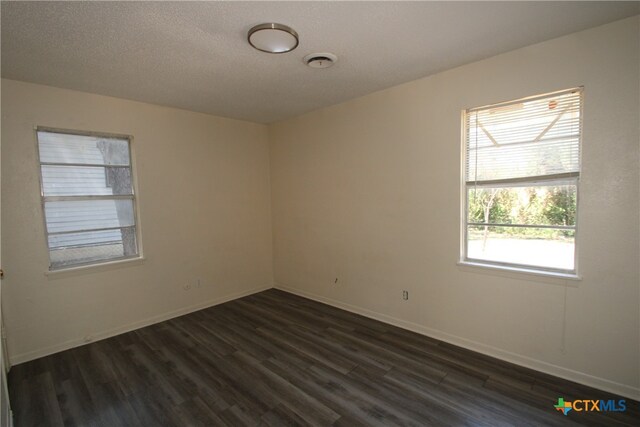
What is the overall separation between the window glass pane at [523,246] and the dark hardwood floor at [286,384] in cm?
91

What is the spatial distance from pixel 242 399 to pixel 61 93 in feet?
11.1

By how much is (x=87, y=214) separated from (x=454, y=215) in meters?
3.83

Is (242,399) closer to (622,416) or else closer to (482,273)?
(482,273)

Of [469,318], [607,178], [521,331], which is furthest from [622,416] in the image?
[607,178]

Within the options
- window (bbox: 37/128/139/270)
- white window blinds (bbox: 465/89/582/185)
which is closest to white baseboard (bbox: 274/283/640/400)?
white window blinds (bbox: 465/89/582/185)

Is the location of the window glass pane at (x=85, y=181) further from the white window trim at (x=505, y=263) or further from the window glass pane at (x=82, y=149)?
the white window trim at (x=505, y=263)

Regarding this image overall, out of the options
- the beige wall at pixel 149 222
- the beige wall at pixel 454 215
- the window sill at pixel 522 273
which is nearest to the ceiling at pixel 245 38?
the beige wall at pixel 454 215

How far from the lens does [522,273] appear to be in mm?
2539

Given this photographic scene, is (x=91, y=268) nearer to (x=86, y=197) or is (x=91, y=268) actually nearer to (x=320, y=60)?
(x=86, y=197)

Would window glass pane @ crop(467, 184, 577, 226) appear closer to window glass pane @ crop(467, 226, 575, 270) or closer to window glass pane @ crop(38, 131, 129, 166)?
window glass pane @ crop(467, 226, 575, 270)

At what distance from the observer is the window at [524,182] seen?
2.35 meters

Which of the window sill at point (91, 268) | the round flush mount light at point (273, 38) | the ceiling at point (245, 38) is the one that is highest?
the ceiling at point (245, 38)

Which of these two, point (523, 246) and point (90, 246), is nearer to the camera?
point (523, 246)

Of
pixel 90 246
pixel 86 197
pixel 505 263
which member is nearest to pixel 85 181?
pixel 86 197
